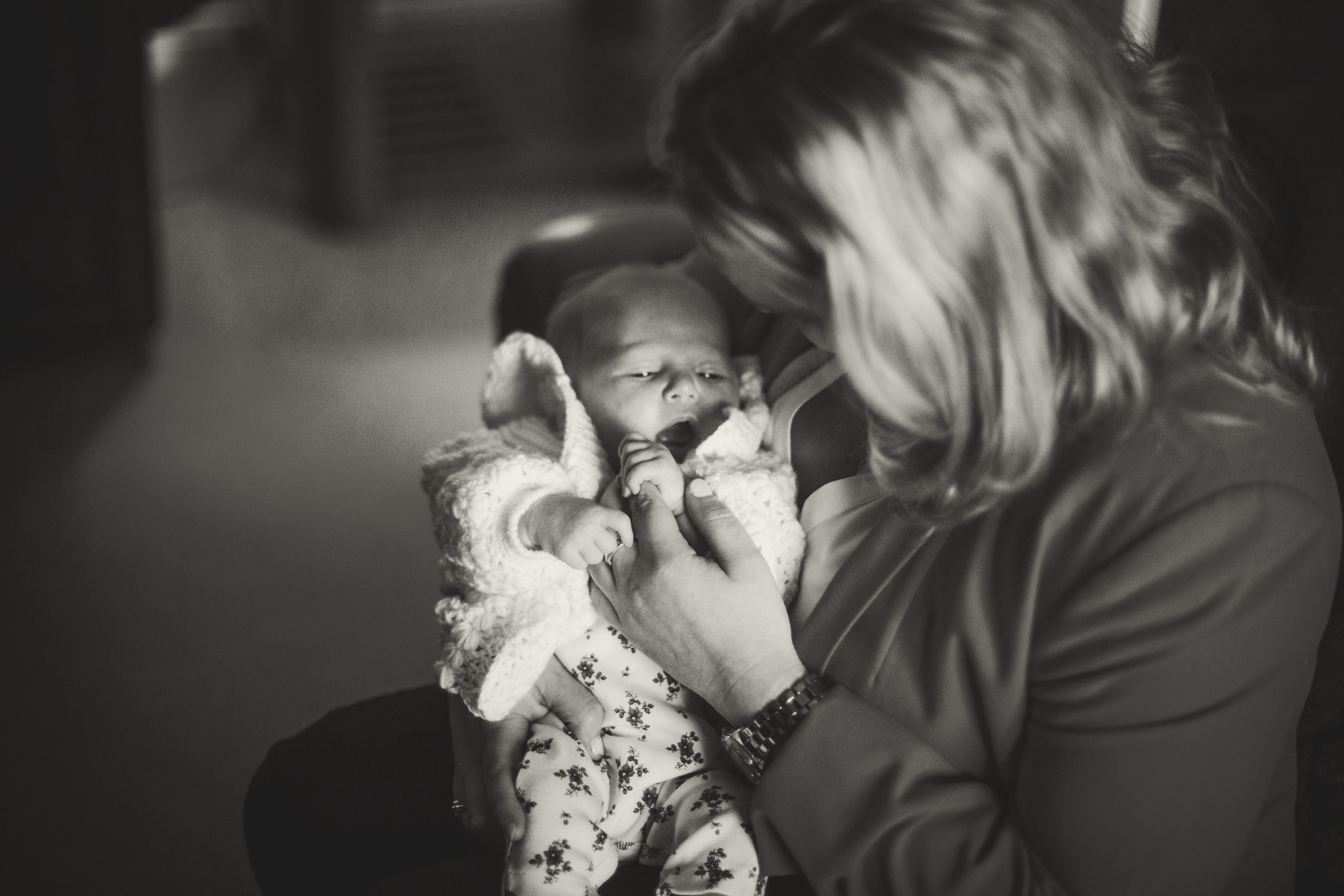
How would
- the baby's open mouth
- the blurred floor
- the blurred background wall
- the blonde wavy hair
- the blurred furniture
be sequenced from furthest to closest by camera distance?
the blurred furniture → the blurred floor → the blurred background wall → the baby's open mouth → the blonde wavy hair

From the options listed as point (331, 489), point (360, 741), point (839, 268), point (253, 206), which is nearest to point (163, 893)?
point (360, 741)

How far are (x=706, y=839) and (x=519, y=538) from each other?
345 millimetres

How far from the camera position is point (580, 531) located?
1.08 m

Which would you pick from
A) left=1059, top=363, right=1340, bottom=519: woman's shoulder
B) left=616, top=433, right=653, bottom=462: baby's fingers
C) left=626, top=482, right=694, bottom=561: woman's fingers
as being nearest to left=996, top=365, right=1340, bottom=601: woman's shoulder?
left=1059, top=363, right=1340, bottom=519: woman's shoulder

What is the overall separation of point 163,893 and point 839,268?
→ 1.60 metres

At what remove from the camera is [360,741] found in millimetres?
1244

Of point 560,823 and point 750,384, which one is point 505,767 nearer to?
point 560,823

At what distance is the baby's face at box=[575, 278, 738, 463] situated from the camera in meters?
1.28

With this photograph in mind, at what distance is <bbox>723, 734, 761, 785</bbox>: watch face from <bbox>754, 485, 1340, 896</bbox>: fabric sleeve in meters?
0.15

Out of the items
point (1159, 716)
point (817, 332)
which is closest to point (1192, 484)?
point (1159, 716)

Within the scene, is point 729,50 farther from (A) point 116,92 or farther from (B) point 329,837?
(A) point 116,92

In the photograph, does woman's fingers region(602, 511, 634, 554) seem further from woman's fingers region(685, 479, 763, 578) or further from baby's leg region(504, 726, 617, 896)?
baby's leg region(504, 726, 617, 896)

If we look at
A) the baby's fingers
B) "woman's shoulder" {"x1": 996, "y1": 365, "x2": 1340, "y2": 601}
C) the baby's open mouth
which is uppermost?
"woman's shoulder" {"x1": 996, "y1": 365, "x2": 1340, "y2": 601}

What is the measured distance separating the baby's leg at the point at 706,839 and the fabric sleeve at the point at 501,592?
0.19m
